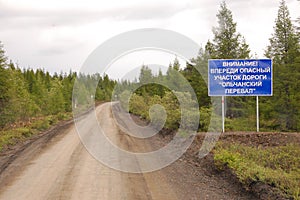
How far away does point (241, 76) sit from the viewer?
1590 centimetres

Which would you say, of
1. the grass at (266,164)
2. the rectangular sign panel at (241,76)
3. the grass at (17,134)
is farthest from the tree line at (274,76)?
the grass at (266,164)

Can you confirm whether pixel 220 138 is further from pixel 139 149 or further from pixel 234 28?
pixel 234 28

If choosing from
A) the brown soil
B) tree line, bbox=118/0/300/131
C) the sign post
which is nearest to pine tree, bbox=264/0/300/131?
tree line, bbox=118/0/300/131

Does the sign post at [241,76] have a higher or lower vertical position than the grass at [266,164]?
higher

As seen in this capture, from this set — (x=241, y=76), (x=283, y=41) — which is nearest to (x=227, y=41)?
(x=283, y=41)

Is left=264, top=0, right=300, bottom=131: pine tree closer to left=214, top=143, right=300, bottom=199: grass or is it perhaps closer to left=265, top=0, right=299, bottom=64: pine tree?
left=265, top=0, right=299, bottom=64: pine tree

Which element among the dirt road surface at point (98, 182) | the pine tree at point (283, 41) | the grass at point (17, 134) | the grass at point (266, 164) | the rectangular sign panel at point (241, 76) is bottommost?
the dirt road surface at point (98, 182)

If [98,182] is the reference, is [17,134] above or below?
above

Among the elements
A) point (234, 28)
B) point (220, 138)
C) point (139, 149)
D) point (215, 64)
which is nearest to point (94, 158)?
point (139, 149)

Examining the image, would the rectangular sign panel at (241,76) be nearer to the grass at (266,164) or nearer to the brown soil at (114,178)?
the brown soil at (114,178)

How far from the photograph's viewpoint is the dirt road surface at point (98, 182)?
27.9 ft

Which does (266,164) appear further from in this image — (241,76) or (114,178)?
(241,76)

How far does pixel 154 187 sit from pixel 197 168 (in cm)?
280

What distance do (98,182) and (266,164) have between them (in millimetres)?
4655
